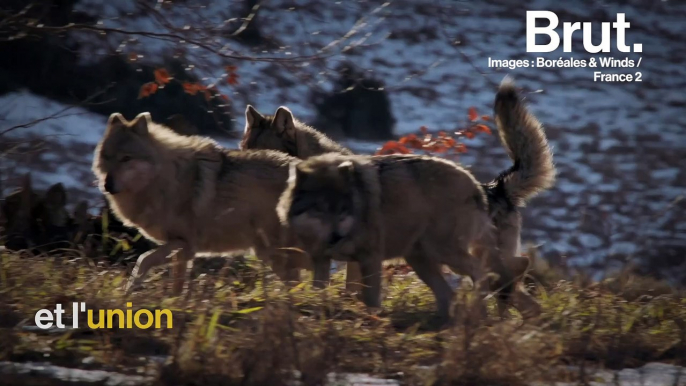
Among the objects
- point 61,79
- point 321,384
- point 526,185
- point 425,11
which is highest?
point 425,11

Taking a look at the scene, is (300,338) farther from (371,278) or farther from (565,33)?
(565,33)

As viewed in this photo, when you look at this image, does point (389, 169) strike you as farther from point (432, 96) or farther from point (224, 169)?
point (432, 96)

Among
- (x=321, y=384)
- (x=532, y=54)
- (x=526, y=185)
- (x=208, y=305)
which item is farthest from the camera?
(x=532, y=54)

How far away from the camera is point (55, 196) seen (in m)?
8.23

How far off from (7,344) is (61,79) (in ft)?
28.8

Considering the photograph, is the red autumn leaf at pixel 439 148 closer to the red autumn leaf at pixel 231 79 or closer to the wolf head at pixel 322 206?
the red autumn leaf at pixel 231 79

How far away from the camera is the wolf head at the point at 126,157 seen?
261 inches

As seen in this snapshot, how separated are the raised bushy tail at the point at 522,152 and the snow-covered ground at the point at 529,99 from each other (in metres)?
4.23

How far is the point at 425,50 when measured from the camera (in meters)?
13.9

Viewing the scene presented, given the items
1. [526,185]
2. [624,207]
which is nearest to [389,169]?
[526,185]

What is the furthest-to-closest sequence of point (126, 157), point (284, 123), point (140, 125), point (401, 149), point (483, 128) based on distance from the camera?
point (483, 128) → point (401, 149) → point (284, 123) → point (140, 125) → point (126, 157)

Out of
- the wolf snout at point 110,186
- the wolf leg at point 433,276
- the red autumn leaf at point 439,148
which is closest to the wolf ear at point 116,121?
the wolf snout at point 110,186

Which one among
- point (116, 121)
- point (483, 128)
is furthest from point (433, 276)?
point (483, 128)

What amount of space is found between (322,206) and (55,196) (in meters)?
3.45
